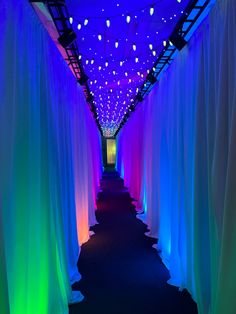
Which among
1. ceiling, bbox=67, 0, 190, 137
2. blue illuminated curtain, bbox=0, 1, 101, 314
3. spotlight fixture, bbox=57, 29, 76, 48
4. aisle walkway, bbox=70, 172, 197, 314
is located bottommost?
aisle walkway, bbox=70, 172, 197, 314

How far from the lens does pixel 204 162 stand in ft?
8.77

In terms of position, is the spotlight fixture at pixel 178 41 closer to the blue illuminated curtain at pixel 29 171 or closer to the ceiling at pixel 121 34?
the ceiling at pixel 121 34

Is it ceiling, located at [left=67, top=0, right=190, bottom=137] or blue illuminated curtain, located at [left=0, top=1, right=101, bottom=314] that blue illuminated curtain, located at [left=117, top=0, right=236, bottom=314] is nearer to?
ceiling, located at [left=67, top=0, right=190, bottom=137]

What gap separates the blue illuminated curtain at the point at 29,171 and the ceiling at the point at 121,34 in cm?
88

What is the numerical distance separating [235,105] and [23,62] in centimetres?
136

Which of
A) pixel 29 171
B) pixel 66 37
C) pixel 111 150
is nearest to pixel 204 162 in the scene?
pixel 29 171

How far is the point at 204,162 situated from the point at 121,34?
2.51 meters

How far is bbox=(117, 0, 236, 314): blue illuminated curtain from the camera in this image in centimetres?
195

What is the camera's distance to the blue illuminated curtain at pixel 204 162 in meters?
1.95

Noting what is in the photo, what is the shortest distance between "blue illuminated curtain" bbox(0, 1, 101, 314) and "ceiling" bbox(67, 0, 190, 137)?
0.88m

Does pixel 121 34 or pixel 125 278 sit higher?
pixel 121 34

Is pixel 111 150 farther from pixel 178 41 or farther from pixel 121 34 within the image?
pixel 178 41

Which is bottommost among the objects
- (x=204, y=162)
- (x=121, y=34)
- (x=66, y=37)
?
(x=204, y=162)

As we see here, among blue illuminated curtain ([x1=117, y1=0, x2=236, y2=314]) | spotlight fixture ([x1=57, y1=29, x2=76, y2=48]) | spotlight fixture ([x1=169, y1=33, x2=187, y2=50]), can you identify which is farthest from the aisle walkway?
spotlight fixture ([x1=57, y1=29, x2=76, y2=48])
